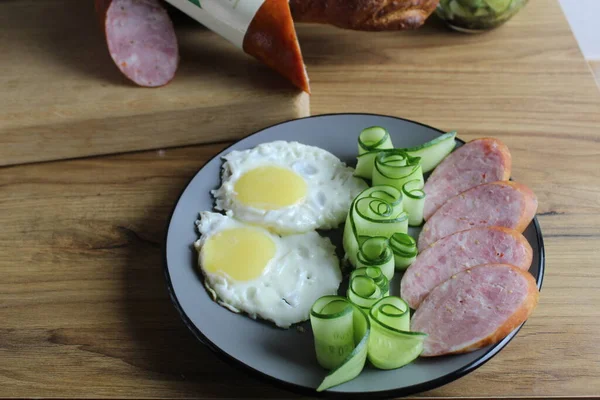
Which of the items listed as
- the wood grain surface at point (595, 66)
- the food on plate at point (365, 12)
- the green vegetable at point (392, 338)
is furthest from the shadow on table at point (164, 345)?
the wood grain surface at point (595, 66)

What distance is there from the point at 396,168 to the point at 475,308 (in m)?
0.41

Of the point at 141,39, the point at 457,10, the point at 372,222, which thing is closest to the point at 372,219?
the point at 372,222

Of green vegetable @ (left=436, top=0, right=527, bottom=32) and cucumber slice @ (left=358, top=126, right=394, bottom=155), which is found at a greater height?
green vegetable @ (left=436, top=0, right=527, bottom=32)

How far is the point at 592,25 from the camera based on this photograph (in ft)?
10.1

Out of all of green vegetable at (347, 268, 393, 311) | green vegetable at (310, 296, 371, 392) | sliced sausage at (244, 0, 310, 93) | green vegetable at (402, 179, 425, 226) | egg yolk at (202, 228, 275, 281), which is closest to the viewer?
green vegetable at (310, 296, 371, 392)

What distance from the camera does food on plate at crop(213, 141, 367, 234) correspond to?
156 cm

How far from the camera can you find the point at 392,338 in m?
1.24

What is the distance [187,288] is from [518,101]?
1.20 metres

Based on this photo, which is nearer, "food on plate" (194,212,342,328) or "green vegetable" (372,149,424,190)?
"food on plate" (194,212,342,328)

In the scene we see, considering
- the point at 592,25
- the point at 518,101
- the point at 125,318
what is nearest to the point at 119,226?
the point at 125,318

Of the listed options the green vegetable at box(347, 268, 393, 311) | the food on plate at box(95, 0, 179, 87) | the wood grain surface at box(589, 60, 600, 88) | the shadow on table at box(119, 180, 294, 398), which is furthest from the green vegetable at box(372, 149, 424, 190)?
the wood grain surface at box(589, 60, 600, 88)

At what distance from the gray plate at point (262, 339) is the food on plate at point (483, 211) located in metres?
0.05

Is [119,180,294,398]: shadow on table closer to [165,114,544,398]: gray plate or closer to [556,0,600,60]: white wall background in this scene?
[165,114,544,398]: gray plate

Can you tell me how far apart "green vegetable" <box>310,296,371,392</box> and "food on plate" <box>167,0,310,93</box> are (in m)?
0.81
